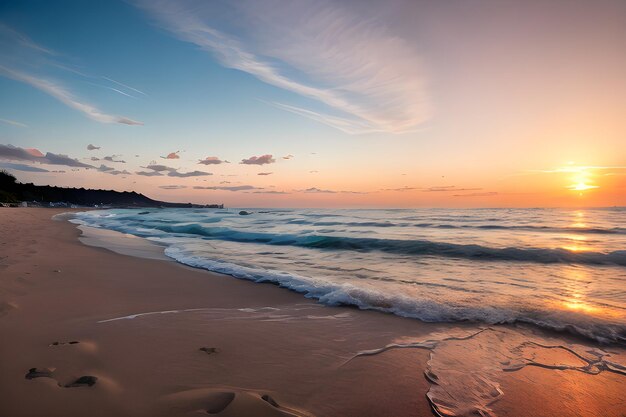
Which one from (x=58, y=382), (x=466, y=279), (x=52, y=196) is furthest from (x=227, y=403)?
(x=52, y=196)

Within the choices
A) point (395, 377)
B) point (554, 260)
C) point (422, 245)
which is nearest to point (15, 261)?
point (395, 377)

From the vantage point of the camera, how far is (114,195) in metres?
166

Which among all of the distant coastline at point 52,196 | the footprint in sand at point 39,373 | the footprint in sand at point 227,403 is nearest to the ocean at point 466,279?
the footprint in sand at point 227,403

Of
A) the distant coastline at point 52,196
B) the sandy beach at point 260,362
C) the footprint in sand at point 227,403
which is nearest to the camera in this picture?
the footprint in sand at point 227,403

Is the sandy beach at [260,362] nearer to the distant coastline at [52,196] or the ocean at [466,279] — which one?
the ocean at [466,279]

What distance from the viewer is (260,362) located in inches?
116

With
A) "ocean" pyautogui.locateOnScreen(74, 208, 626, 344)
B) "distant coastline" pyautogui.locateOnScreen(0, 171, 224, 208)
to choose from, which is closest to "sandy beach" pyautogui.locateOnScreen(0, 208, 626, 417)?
"ocean" pyautogui.locateOnScreen(74, 208, 626, 344)

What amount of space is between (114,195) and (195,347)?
193453 millimetres

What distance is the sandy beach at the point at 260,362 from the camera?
226 cm

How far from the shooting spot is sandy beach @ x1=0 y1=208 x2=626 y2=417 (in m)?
2.26

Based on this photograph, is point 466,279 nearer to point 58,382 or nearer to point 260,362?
point 260,362

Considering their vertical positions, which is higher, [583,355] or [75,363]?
[75,363]

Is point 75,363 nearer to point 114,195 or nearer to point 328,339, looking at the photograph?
point 328,339

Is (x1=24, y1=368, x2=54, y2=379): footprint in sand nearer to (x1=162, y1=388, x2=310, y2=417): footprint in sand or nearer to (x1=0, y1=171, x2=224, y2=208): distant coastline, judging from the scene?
(x1=162, y1=388, x2=310, y2=417): footprint in sand
